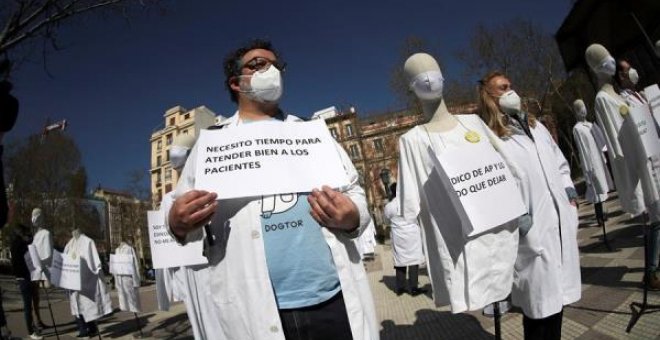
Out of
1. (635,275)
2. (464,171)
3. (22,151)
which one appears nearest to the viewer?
(464,171)

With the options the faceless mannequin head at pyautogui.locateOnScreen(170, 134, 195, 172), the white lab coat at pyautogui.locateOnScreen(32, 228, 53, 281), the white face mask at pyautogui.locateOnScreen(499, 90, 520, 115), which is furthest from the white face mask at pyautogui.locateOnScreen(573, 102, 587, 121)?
the white lab coat at pyautogui.locateOnScreen(32, 228, 53, 281)

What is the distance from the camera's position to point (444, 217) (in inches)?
96.2

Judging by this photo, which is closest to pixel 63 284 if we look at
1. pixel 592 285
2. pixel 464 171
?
pixel 464 171

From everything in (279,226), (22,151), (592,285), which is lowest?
(592,285)

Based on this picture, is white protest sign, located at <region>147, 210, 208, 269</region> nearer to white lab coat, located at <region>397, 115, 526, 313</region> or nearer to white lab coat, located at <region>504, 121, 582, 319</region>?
white lab coat, located at <region>397, 115, 526, 313</region>

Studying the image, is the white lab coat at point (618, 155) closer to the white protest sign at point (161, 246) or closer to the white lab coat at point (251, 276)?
the white lab coat at point (251, 276)

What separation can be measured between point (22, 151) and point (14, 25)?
18.3 m

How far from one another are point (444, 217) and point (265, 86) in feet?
4.56

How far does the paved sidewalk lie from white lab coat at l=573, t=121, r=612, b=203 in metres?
0.83

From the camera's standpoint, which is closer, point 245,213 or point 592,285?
point 245,213

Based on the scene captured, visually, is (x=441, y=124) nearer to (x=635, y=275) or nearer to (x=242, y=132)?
(x=242, y=132)

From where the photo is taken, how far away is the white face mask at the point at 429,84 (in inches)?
103

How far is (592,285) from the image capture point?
4461 mm

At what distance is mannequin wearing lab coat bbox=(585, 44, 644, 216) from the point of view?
391cm
